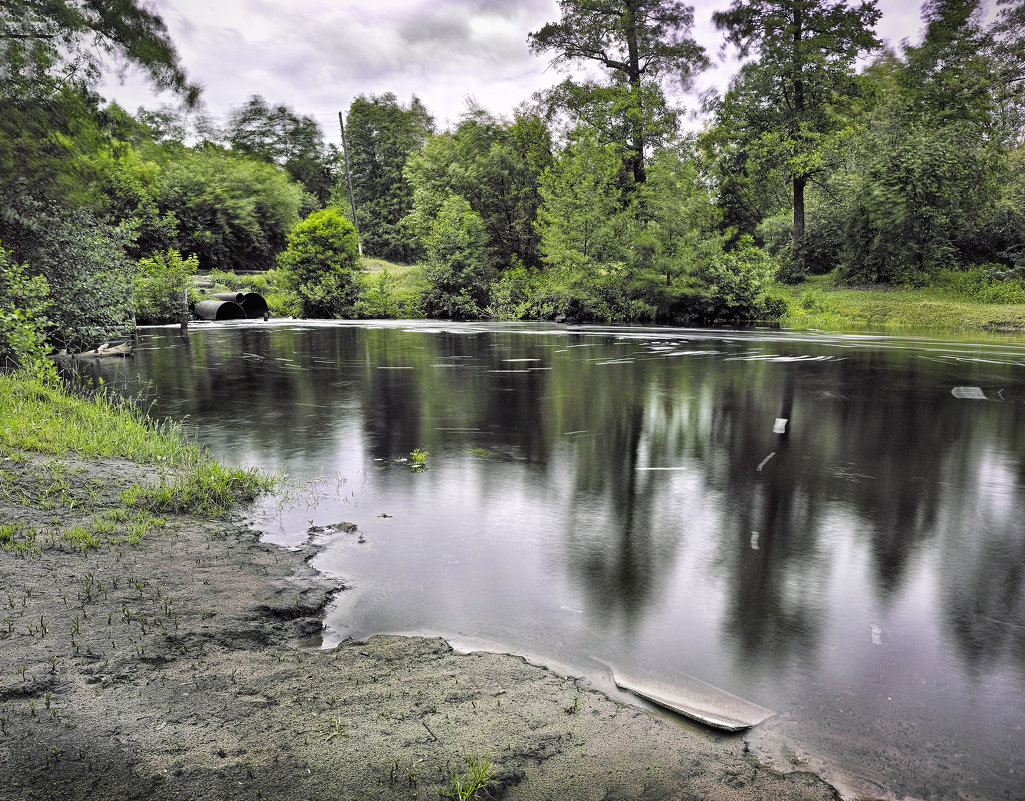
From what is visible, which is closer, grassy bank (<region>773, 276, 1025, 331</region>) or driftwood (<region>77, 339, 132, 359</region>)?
driftwood (<region>77, 339, 132, 359</region>)

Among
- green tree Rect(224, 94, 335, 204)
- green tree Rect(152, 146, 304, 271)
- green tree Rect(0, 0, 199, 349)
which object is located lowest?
green tree Rect(0, 0, 199, 349)

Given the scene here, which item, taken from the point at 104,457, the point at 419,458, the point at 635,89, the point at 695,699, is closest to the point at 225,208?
the point at 635,89

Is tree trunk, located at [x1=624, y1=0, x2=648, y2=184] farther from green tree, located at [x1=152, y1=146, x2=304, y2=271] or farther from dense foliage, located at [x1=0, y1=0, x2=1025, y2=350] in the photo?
green tree, located at [x1=152, y1=146, x2=304, y2=271]

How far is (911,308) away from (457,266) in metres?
19.1

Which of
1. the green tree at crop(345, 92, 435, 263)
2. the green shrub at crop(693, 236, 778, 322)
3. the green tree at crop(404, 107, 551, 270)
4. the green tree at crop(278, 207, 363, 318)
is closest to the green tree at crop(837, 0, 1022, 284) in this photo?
the green shrub at crop(693, 236, 778, 322)

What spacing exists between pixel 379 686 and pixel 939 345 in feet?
60.7

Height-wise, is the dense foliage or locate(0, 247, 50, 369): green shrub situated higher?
the dense foliage

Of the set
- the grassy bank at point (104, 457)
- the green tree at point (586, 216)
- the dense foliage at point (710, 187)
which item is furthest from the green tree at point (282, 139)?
the grassy bank at point (104, 457)

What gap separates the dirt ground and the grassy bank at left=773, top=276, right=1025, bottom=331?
79.1ft

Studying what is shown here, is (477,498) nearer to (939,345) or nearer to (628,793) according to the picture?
(628,793)

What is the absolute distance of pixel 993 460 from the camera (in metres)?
6.99

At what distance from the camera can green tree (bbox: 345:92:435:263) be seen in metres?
55.8

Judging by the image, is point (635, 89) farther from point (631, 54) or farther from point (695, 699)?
point (695, 699)

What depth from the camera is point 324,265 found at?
33.2 meters
